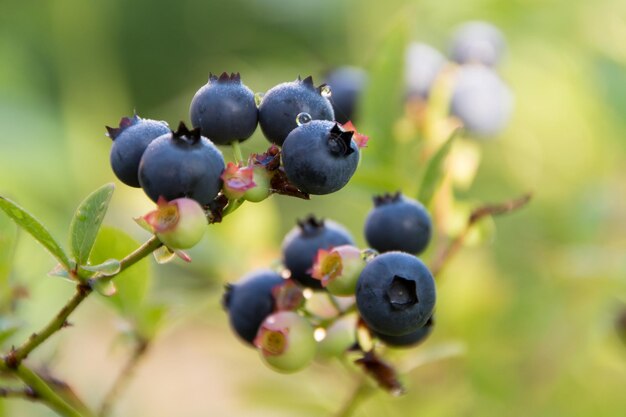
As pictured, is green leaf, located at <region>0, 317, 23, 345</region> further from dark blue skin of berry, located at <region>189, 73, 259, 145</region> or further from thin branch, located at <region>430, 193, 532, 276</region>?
thin branch, located at <region>430, 193, 532, 276</region>

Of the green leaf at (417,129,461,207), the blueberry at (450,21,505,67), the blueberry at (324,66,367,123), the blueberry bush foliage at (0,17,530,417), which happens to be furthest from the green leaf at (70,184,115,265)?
the blueberry at (450,21,505,67)

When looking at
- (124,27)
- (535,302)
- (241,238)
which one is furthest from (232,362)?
(124,27)

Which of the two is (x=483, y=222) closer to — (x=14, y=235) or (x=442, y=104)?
A: (x=442, y=104)

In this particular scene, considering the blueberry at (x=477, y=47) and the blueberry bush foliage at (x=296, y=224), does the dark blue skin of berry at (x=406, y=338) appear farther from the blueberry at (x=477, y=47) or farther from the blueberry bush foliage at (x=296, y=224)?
the blueberry at (x=477, y=47)

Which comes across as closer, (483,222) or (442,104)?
(483,222)

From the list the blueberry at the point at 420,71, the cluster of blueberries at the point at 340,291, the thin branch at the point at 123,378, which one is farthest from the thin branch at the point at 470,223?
the thin branch at the point at 123,378

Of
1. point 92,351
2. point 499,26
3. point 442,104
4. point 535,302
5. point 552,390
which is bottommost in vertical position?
point 92,351
